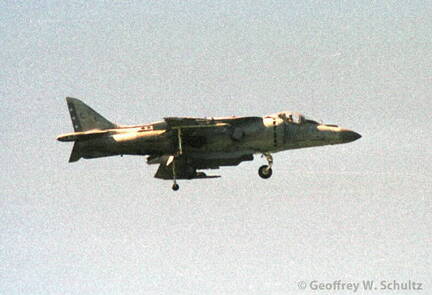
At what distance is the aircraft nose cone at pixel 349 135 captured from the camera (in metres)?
41.9

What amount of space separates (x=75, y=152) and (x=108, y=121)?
220 centimetres

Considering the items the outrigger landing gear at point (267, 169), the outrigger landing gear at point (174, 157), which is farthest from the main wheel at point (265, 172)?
the outrigger landing gear at point (174, 157)

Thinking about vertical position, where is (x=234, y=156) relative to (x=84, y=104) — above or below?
below

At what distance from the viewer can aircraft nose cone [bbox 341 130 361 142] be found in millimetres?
41906

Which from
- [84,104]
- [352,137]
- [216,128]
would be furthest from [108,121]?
[352,137]

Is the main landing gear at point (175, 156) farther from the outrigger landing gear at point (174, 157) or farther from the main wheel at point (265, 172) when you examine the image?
the main wheel at point (265, 172)

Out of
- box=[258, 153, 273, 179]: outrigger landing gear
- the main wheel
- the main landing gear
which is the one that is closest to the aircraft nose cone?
box=[258, 153, 273, 179]: outrigger landing gear

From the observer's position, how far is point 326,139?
41.5 metres

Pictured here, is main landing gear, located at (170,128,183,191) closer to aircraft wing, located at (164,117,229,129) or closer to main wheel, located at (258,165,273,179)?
aircraft wing, located at (164,117,229,129)

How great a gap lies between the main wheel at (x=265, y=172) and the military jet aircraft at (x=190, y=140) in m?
0.16

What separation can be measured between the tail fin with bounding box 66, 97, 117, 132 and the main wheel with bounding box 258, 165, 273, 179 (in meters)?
7.21

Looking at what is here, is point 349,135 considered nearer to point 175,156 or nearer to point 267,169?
point 267,169

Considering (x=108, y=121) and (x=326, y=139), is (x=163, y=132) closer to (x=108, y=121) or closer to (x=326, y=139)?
(x=108, y=121)

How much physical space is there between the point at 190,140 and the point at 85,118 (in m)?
5.27
